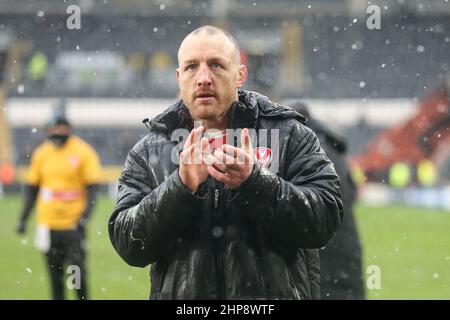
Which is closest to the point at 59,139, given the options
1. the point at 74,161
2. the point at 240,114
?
the point at 74,161

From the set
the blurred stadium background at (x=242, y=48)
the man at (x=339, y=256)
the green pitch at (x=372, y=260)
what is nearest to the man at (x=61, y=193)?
the green pitch at (x=372, y=260)

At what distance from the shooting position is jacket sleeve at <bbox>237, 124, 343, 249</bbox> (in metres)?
2.73

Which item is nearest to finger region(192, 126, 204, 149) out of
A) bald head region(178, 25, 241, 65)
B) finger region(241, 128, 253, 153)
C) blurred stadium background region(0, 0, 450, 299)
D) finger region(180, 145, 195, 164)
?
finger region(180, 145, 195, 164)

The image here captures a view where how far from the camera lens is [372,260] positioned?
37.6 ft

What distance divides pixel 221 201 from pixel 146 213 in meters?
0.24

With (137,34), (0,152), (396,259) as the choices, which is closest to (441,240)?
(396,259)

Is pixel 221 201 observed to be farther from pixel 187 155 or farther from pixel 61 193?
pixel 61 193

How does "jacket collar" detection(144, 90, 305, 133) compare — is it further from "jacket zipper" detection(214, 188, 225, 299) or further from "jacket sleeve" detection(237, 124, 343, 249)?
"jacket zipper" detection(214, 188, 225, 299)

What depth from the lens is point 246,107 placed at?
9.68 ft

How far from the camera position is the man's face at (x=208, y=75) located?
2859mm

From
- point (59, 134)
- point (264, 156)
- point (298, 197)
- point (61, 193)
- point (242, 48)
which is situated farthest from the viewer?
point (242, 48)

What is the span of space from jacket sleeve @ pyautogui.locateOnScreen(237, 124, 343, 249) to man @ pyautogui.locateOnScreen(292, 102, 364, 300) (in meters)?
1.88

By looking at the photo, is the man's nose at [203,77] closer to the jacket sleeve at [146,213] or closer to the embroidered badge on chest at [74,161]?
the jacket sleeve at [146,213]

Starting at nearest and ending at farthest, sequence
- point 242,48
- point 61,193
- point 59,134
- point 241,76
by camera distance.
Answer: point 241,76 < point 61,193 < point 59,134 < point 242,48
